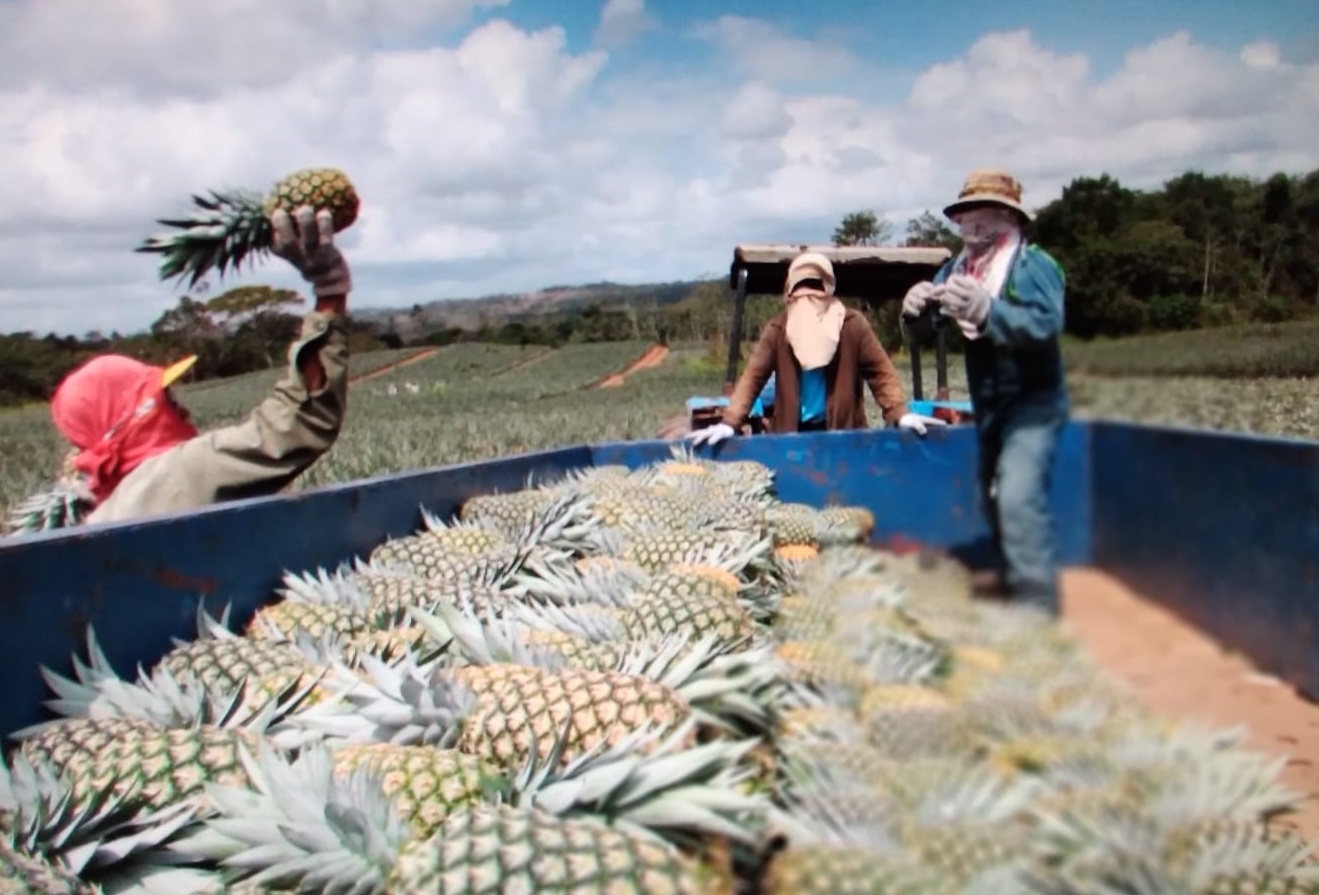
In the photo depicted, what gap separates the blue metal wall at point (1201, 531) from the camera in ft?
1.25

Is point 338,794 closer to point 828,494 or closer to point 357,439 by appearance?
point 828,494

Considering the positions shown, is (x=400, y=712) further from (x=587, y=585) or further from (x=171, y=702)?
(x=587, y=585)

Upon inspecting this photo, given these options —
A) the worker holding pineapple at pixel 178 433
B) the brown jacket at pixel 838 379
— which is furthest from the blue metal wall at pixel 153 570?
the brown jacket at pixel 838 379

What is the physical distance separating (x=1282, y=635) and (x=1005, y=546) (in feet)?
0.40

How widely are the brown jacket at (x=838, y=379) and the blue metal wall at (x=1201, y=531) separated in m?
1.21

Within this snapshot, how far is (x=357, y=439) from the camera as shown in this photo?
15836 mm

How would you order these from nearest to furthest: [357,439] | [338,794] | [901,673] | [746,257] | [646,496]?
[901,673]
[338,794]
[646,496]
[746,257]
[357,439]

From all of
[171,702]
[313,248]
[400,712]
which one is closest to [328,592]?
[171,702]

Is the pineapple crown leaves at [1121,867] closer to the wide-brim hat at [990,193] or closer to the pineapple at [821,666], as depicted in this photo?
the pineapple at [821,666]

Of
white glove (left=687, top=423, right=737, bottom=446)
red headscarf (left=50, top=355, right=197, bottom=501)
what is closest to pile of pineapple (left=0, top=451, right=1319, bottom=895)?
red headscarf (left=50, top=355, right=197, bottom=501)

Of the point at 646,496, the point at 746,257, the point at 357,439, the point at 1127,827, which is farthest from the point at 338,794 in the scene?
the point at 357,439

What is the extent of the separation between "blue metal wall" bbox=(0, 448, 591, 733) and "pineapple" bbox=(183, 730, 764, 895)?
109 centimetres

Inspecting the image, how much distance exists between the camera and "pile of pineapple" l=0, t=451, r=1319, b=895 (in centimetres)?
42

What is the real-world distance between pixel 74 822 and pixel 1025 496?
1838 millimetres
